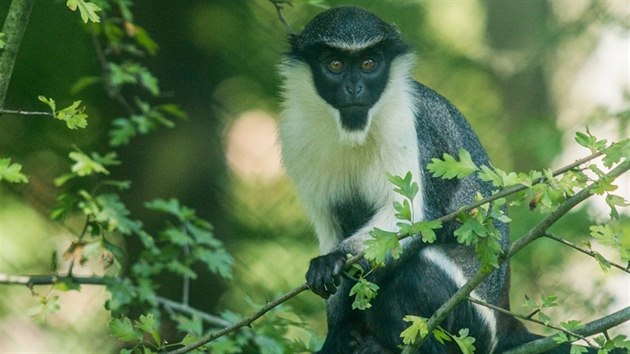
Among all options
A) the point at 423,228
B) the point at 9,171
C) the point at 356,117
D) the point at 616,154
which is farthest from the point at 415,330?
the point at 356,117

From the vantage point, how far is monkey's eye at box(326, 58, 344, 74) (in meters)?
6.40

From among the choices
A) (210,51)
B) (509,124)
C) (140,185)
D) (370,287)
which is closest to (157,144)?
(140,185)

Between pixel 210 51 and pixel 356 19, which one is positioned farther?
pixel 210 51

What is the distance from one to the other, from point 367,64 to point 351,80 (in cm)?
17

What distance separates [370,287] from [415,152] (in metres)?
1.94

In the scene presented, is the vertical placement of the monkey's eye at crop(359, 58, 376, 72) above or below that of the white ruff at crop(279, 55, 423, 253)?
above

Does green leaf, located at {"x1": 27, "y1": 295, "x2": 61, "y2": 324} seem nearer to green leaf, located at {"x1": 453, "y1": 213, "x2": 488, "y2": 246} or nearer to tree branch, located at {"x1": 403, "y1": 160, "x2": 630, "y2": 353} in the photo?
tree branch, located at {"x1": 403, "y1": 160, "x2": 630, "y2": 353}

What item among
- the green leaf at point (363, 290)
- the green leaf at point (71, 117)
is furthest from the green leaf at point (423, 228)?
the green leaf at point (71, 117)

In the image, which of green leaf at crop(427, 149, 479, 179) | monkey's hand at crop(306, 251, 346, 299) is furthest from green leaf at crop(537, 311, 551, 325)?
monkey's hand at crop(306, 251, 346, 299)

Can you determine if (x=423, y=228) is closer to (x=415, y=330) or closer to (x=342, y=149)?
(x=415, y=330)

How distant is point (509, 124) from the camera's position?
1162cm

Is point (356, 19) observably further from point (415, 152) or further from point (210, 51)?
point (210, 51)

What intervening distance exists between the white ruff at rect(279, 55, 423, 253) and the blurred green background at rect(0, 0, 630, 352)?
2.55m

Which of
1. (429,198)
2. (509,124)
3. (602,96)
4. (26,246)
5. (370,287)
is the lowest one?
(26,246)
